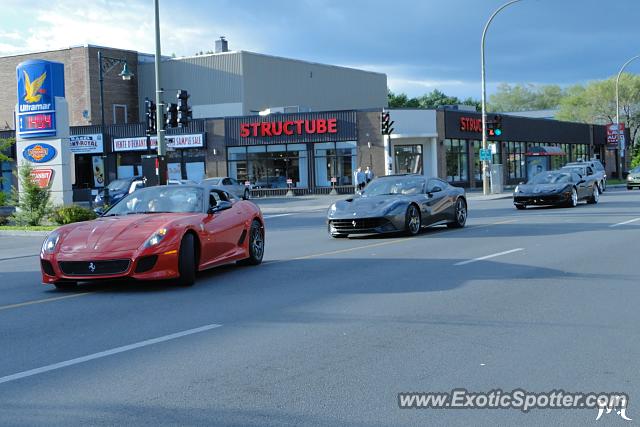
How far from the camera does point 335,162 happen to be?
4978 centimetres

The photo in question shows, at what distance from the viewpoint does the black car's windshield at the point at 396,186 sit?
17812 millimetres

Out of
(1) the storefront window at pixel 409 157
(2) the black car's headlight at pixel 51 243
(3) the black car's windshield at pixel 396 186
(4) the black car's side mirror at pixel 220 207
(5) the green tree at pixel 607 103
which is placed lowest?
(2) the black car's headlight at pixel 51 243

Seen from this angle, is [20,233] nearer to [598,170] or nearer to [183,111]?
[183,111]

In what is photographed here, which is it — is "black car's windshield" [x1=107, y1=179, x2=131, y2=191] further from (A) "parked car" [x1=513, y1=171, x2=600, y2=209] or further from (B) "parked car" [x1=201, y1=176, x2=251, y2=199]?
(A) "parked car" [x1=513, y1=171, x2=600, y2=209]

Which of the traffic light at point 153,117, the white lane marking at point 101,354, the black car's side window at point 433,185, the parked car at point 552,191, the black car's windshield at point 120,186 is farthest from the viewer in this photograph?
the black car's windshield at point 120,186

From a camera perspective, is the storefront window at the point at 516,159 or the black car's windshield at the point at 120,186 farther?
the storefront window at the point at 516,159

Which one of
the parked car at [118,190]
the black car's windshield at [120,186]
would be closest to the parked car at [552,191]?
the parked car at [118,190]

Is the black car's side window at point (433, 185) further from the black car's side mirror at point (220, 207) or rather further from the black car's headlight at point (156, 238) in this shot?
the black car's headlight at point (156, 238)

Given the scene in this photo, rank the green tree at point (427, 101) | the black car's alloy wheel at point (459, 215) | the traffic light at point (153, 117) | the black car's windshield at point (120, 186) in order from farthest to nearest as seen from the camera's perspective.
Result: the green tree at point (427, 101) → the black car's windshield at point (120, 186) → the traffic light at point (153, 117) → the black car's alloy wheel at point (459, 215)

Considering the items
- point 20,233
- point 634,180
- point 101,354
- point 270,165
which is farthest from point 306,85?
point 101,354

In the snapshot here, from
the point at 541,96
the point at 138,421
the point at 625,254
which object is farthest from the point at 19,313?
the point at 541,96

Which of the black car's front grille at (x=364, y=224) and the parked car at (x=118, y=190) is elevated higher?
the parked car at (x=118, y=190)

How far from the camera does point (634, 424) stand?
15.8ft

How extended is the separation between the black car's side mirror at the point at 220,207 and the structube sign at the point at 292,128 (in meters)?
37.6
